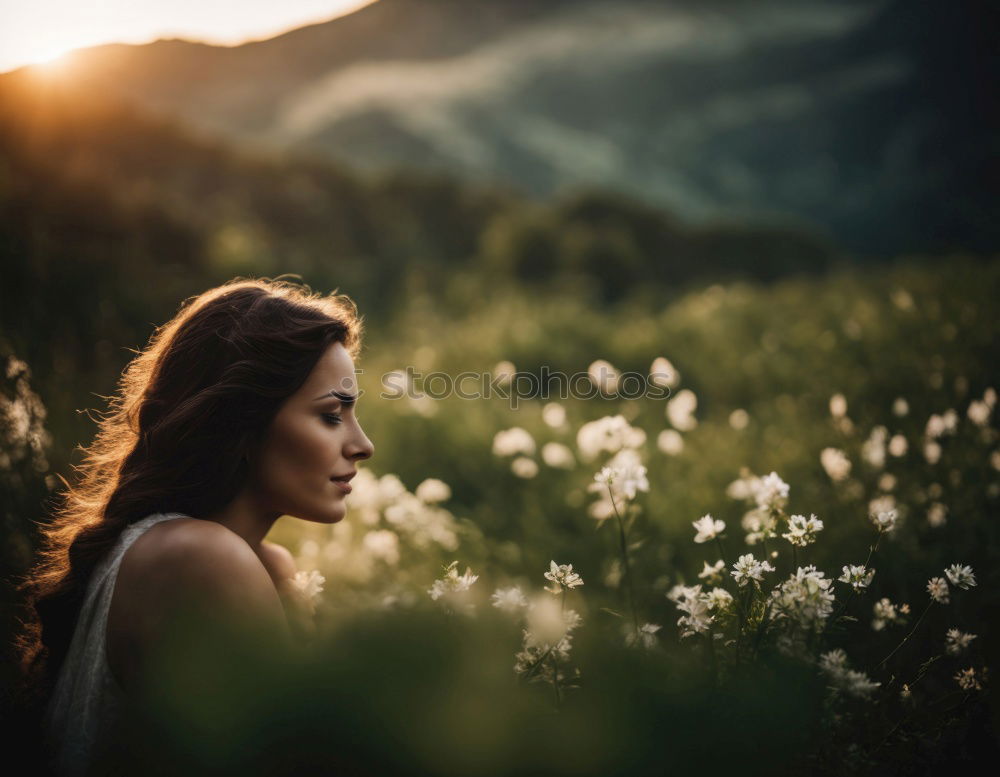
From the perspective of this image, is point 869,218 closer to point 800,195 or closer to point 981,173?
point 800,195

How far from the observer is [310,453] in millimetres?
1805

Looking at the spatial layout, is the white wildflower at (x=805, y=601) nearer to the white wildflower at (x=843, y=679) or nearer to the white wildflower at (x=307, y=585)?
the white wildflower at (x=843, y=679)

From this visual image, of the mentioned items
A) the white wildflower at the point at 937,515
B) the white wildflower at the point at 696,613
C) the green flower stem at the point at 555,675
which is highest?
the white wildflower at the point at 696,613

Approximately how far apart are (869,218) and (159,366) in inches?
711

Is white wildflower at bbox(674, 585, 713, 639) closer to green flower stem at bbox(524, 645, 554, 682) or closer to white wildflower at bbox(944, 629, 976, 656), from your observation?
green flower stem at bbox(524, 645, 554, 682)

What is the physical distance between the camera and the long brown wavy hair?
1752 mm

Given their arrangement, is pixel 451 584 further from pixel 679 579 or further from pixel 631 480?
pixel 679 579

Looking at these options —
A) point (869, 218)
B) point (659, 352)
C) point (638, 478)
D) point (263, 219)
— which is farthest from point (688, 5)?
point (638, 478)

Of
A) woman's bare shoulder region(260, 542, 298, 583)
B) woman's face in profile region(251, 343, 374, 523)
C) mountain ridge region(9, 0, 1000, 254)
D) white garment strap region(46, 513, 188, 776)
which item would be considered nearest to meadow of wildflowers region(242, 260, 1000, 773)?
woman's bare shoulder region(260, 542, 298, 583)

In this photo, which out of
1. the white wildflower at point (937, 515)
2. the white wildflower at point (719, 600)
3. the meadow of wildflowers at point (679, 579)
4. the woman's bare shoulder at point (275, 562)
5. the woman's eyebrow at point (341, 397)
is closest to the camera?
the meadow of wildflowers at point (679, 579)

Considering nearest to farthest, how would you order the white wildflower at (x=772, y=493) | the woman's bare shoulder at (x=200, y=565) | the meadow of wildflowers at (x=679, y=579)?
the meadow of wildflowers at (x=679, y=579), the woman's bare shoulder at (x=200, y=565), the white wildflower at (x=772, y=493)

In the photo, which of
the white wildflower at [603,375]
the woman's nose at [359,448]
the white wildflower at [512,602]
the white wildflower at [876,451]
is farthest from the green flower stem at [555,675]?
the white wildflower at [876,451]

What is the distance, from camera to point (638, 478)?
1.96 metres

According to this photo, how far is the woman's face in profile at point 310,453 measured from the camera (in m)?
1.80
